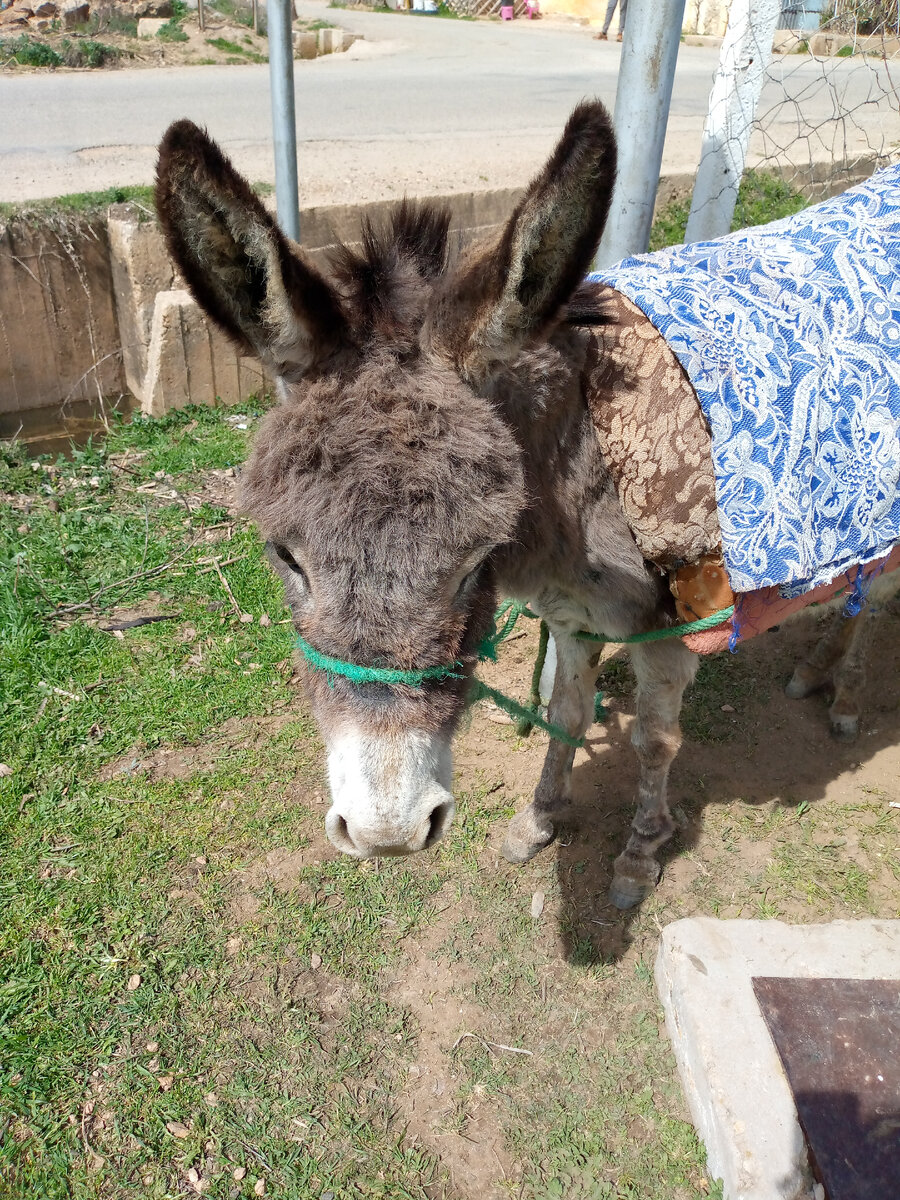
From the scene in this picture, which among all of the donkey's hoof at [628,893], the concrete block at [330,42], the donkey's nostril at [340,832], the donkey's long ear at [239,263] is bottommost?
the donkey's hoof at [628,893]

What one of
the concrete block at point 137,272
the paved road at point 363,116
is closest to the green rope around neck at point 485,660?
the concrete block at point 137,272

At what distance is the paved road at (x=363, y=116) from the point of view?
7.52 meters

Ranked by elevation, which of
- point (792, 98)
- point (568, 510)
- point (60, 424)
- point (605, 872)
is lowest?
point (605, 872)

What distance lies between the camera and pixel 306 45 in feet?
58.6

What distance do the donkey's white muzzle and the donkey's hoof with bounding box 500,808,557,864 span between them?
5.48ft

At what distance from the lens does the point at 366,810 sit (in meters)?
1.61

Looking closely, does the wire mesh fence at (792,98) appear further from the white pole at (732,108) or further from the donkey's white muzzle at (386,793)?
the donkey's white muzzle at (386,793)

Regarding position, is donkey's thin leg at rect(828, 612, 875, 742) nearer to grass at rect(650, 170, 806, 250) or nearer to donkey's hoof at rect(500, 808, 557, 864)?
donkey's hoof at rect(500, 808, 557, 864)

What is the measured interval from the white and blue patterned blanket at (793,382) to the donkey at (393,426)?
440 mm

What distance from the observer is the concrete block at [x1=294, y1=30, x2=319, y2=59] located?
17.7 meters

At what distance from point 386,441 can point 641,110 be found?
2078mm

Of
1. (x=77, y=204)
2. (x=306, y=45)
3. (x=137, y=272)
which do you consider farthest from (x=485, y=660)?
(x=306, y=45)

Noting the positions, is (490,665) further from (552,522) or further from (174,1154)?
(174,1154)

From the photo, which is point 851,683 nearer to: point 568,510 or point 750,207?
point 568,510
